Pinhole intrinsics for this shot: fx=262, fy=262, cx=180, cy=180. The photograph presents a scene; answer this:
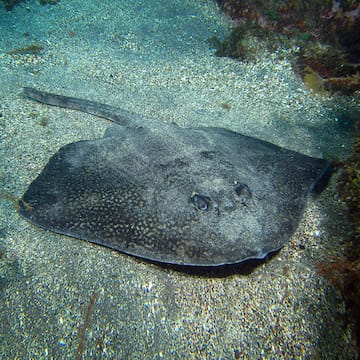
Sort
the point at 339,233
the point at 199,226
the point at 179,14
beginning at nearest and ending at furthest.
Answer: the point at 199,226 < the point at 339,233 < the point at 179,14

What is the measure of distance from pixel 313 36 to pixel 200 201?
24.3 feet

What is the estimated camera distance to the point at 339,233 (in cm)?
370

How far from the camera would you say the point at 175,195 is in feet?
10.1

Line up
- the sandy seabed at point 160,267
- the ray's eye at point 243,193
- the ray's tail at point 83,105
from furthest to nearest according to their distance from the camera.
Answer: the ray's tail at point 83,105 < the ray's eye at point 243,193 < the sandy seabed at point 160,267

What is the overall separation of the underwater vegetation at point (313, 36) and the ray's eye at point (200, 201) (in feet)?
17.9

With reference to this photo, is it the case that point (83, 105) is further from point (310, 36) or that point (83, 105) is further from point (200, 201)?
point (310, 36)

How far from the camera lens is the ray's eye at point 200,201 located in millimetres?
2918

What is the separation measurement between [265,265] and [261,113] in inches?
153

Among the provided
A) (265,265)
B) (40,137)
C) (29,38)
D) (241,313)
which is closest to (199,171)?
(265,265)

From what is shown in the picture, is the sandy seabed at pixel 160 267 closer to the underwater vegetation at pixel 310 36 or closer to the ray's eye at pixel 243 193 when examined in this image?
the underwater vegetation at pixel 310 36

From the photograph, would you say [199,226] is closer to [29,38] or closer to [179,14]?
[29,38]

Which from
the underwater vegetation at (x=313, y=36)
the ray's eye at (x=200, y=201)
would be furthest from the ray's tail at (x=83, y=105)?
the underwater vegetation at (x=313, y=36)

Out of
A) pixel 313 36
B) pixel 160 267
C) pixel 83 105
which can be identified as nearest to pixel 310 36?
pixel 313 36

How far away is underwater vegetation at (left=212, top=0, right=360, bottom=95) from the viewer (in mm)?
6691
